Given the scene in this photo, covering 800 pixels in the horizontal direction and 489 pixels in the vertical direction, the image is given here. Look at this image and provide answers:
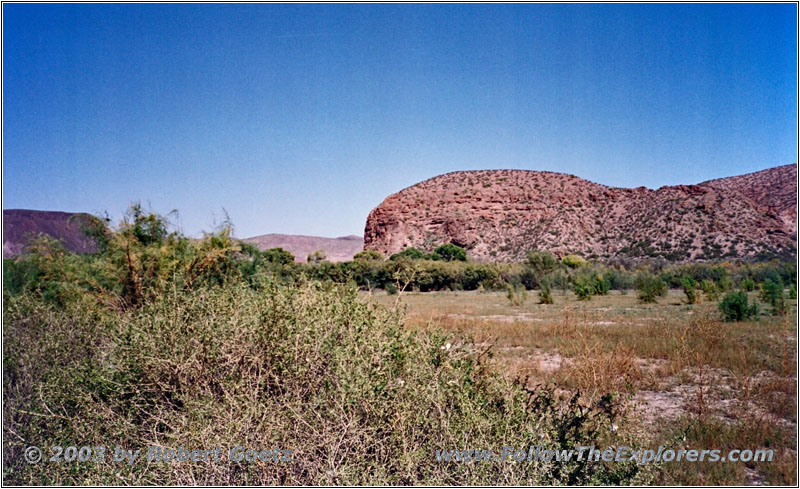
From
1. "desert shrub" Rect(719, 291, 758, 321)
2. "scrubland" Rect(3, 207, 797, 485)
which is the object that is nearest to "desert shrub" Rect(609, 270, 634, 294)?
"desert shrub" Rect(719, 291, 758, 321)

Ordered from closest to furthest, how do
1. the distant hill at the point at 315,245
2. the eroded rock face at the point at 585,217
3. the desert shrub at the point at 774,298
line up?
1. the desert shrub at the point at 774,298
2. the eroded rock face at the point at 585,217
3. the distant hill at the point at 315,245

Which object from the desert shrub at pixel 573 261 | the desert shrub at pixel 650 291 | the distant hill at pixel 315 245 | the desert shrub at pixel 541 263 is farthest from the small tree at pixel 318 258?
the distant hill at pixel 315 245

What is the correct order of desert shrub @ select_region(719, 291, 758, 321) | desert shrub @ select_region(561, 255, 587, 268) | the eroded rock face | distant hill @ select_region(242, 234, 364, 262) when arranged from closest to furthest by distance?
desert shrub @ select_region(719, 291, 758, 321) → desert shrub @ select_region(561, 255, 587, 268) → the eroded rock face → distant hill @ select_region(242, 234, 364, 262)

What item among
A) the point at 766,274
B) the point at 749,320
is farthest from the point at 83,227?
the point at 766,274

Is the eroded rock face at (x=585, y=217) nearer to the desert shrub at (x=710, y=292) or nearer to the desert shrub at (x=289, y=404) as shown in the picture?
the desert shrub at (x=710, y=292)

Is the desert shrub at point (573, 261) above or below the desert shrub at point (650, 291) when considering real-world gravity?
above

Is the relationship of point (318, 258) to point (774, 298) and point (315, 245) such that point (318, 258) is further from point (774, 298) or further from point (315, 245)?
point (315, 245)

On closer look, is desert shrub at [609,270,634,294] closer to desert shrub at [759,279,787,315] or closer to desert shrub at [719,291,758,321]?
desert shrub at [759,279,787,315]

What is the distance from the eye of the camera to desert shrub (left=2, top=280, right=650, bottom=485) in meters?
2.44

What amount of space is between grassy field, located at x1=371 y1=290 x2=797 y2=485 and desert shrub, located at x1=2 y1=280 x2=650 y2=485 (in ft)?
1.66

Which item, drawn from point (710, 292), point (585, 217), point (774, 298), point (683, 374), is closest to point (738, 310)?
point (774, 298)

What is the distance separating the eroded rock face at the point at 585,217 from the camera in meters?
36.8

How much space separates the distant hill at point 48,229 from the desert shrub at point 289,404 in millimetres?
3325

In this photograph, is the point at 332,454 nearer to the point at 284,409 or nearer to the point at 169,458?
the point at 284,409
